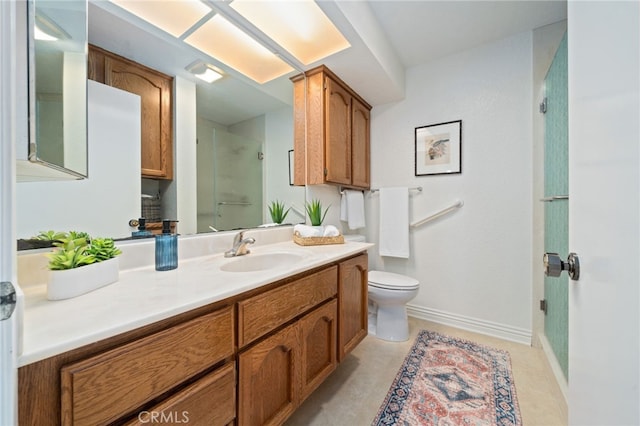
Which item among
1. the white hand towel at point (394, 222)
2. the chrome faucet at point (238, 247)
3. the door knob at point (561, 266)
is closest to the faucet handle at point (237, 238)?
the chrome faucet at point (238, 247)

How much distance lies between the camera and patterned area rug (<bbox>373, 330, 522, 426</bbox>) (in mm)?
1134

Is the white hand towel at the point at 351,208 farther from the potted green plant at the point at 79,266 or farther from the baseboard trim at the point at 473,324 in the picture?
the potted green plant at the point at 79,266

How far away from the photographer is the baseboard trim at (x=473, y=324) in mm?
1787

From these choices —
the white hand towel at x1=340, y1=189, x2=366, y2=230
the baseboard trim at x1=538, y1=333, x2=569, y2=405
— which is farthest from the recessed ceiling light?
the baseboard trim at x1=538, y1=333, x2=569, y2=405

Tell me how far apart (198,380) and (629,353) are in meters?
0.87

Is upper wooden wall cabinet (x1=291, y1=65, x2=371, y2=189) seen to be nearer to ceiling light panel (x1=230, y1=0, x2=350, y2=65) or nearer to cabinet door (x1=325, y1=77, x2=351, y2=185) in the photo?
cabinet door (x1=325, y1=77, x2=351, y2=185)

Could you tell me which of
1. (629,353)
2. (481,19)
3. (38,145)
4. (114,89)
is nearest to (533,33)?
(481,19)

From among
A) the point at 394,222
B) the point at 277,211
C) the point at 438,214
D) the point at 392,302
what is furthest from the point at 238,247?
the point at 438,214

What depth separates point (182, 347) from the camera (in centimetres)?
59

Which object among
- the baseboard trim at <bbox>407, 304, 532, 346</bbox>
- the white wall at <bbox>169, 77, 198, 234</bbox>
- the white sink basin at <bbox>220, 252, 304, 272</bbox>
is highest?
the white wall at <bbox>169, 77, 198, 234</bbox>

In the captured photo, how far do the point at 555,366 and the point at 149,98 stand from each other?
2.56 meters

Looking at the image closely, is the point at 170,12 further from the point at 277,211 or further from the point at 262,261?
the point at 262,261

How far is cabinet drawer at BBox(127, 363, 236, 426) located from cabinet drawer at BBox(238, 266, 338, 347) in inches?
4.1

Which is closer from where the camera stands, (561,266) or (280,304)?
(561,266)
